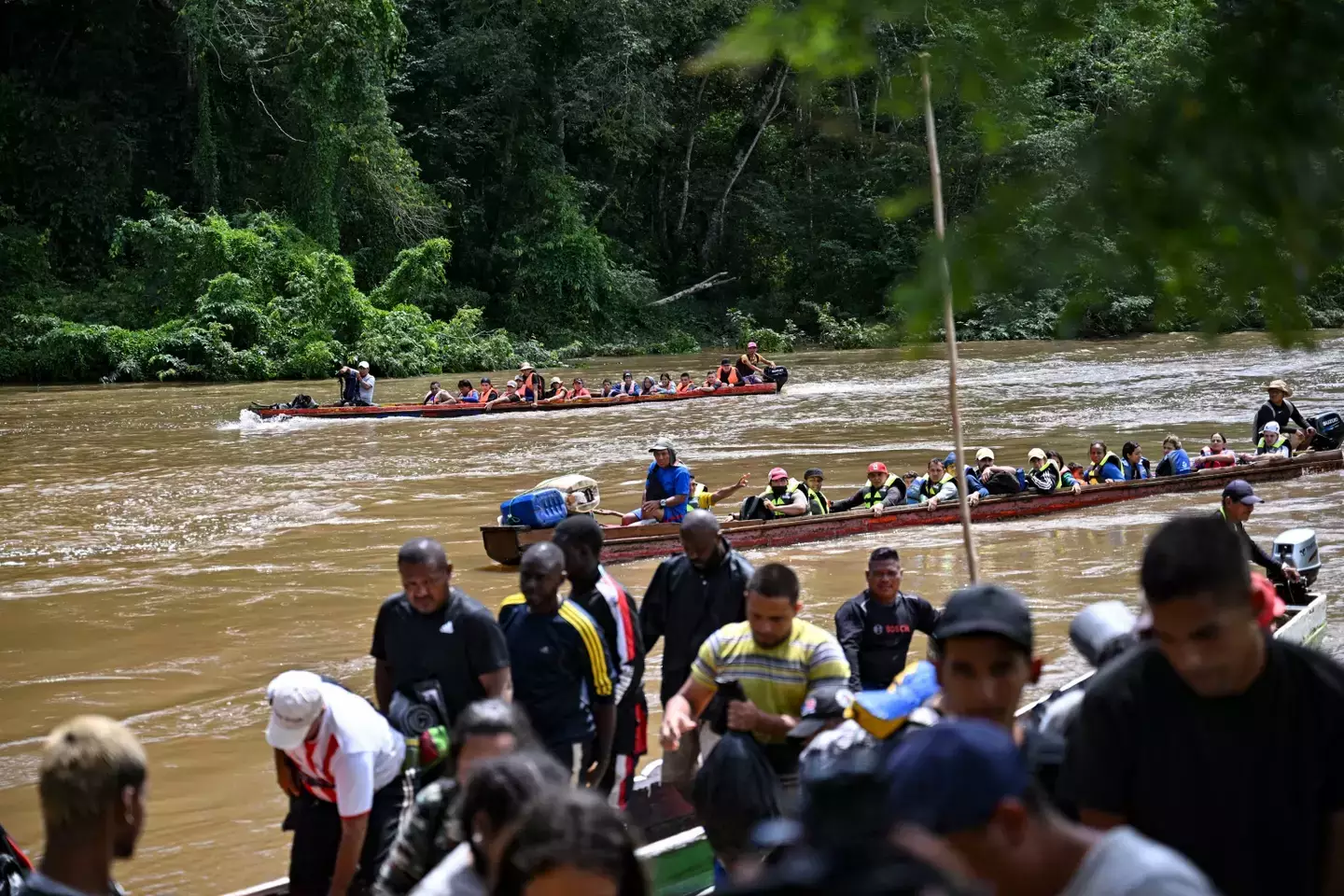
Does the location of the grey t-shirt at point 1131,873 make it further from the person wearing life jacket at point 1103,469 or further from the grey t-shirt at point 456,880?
the person wearing life jacket at point 1103,469

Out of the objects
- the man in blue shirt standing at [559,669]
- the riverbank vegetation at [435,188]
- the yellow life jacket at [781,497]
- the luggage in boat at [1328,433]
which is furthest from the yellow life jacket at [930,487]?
the riverbank vegetation at [435,188]

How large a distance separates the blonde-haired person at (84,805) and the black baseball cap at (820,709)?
197 cm

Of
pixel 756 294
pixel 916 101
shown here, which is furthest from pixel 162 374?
pixel 916 101

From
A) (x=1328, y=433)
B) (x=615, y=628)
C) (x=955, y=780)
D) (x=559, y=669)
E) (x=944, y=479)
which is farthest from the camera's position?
(x=1328, y=433)

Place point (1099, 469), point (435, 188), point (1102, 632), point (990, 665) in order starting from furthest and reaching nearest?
point (435, 188) → point (1099, 469) → point (1102, 632) → point (990, 665)

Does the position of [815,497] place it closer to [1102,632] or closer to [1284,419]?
[1284,419]

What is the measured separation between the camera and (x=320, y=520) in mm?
19125

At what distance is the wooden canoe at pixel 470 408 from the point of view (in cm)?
2961

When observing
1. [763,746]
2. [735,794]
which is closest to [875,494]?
[763,746]

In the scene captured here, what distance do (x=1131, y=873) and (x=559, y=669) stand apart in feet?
12.1

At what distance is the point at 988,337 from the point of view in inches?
1916

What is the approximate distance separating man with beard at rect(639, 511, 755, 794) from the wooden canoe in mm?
23948

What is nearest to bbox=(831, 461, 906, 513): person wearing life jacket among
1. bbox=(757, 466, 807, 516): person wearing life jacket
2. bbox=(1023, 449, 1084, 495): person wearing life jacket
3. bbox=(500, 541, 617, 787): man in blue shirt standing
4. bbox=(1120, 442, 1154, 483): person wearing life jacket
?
bbox=(757, 466, 807, 516): person wearing life jacket

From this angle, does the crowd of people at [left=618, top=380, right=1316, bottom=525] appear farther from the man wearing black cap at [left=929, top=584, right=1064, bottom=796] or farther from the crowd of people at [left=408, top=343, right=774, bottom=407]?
the crowd of people at [left=408, top=343, right=774, bottom=407]
